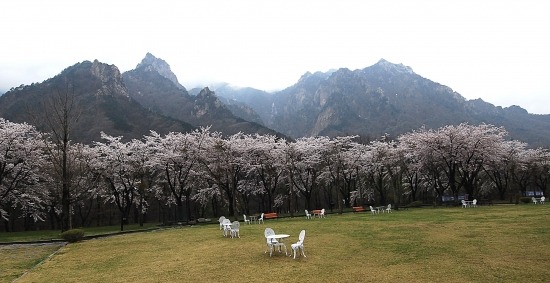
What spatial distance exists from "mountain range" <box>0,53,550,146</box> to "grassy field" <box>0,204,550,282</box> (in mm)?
45004

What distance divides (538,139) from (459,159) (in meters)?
81.9

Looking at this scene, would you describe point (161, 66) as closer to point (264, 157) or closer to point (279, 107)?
point (279, 107)

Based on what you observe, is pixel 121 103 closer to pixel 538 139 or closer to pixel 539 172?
pixel 539 172

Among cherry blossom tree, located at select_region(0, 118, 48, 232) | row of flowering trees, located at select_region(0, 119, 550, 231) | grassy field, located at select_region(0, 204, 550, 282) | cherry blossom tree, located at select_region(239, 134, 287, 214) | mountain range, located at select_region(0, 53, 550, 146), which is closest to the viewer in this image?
grassy field, located at select_region(0, 204, 550, 282)

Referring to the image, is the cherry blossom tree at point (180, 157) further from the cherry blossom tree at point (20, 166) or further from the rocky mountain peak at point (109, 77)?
the rocky mountain peak at point (109, 77)

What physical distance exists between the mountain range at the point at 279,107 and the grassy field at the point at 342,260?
45.0 meters

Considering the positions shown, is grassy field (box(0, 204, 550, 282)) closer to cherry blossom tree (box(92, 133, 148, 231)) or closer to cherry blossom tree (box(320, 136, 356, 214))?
cherry blossom tree (box(92, 133, 148, 231))

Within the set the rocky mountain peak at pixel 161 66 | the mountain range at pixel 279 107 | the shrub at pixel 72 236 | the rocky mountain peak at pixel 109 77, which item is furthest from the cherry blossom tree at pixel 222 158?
the rocky mountain peak at pixel 161 66

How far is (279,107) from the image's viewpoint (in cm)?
18712

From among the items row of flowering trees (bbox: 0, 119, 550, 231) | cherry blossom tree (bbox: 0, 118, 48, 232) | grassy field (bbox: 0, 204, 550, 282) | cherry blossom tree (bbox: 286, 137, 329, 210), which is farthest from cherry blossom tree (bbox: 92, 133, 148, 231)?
grassy field (bbox: 0, 204, 550, 282)

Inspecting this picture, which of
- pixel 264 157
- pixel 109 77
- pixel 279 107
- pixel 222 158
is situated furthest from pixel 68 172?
pixel 279 107

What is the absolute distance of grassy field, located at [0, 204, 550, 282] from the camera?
9070mm

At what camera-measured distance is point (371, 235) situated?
15969 mm

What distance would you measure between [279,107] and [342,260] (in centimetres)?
17769
